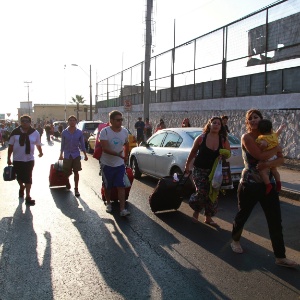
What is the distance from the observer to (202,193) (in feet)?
19.4

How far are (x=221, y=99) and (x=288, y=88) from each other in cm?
495

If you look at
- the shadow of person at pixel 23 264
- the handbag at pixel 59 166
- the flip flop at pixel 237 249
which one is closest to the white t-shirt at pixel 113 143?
the shadow of person at pixel 23 264

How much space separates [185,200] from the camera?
8.02m

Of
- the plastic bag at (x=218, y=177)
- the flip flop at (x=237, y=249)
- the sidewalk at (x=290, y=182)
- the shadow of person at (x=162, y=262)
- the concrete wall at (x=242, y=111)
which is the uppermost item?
the concrete wall at (x=242, y=111)

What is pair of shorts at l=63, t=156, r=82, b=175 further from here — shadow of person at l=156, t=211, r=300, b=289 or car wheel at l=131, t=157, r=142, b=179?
shadow of person at l=156, t=211, r=300, b=289

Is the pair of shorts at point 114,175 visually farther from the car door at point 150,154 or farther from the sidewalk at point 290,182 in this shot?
the sidewalk at point 290,182

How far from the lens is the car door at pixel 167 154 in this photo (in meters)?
8.56

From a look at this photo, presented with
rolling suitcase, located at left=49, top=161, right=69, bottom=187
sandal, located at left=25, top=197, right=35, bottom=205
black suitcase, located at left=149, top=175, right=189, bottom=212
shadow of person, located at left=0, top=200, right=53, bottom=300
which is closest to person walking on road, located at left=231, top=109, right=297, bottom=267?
black suitcase, located at left=149, top=175, right=189, bottom=212

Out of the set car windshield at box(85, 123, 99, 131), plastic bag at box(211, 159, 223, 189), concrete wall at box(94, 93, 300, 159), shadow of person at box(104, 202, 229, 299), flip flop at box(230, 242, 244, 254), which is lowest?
shadow of person at box(104, 202, 229, 299)

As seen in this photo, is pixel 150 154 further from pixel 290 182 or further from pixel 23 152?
pixel 290 182

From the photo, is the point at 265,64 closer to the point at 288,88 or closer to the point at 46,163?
the point at 288,88

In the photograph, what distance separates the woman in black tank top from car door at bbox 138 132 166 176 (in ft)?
11.5

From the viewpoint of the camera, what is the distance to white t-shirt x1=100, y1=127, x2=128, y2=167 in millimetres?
6586

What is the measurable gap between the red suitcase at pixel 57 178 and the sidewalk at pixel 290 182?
16.4 feet
